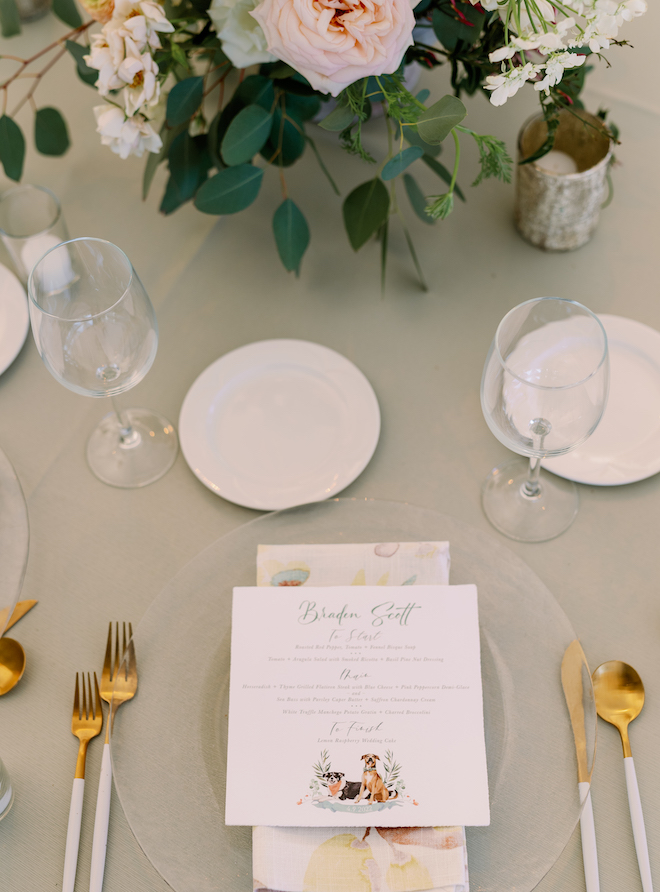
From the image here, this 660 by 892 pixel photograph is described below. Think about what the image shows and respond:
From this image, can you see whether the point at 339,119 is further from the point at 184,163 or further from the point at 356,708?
the point at 356,708

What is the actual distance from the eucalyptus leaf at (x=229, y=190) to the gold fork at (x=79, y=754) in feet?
1.78

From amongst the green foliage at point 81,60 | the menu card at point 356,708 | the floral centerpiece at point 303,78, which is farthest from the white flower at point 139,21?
the menu card at point 356,708

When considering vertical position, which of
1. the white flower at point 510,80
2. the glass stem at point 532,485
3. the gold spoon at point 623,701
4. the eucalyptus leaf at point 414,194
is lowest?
the gold spoon at point 623,701

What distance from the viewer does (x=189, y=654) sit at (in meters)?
0.68

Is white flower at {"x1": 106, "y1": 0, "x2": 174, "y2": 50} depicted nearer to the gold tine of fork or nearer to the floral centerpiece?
the floral centerpiece

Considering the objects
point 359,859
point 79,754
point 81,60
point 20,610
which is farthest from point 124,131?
point 359,859

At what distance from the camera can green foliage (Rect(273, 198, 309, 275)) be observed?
3.08 ft

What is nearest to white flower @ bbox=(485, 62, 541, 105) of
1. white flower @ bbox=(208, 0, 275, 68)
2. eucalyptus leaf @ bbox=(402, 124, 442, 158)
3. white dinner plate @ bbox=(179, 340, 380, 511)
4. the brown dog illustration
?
eucalyptus leaf @ bbox=(402, 124, 442, 158)

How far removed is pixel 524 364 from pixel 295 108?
0.42m

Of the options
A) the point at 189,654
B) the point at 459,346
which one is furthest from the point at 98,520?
the point at 459,346

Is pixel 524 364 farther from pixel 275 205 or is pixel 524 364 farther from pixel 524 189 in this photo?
pixel 275 205

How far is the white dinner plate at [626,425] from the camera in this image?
81 cm

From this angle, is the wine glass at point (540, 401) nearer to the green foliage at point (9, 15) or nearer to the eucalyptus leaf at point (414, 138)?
the eucalyptus leaf at point (414, 138)

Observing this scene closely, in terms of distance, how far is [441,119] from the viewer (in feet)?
2.27
